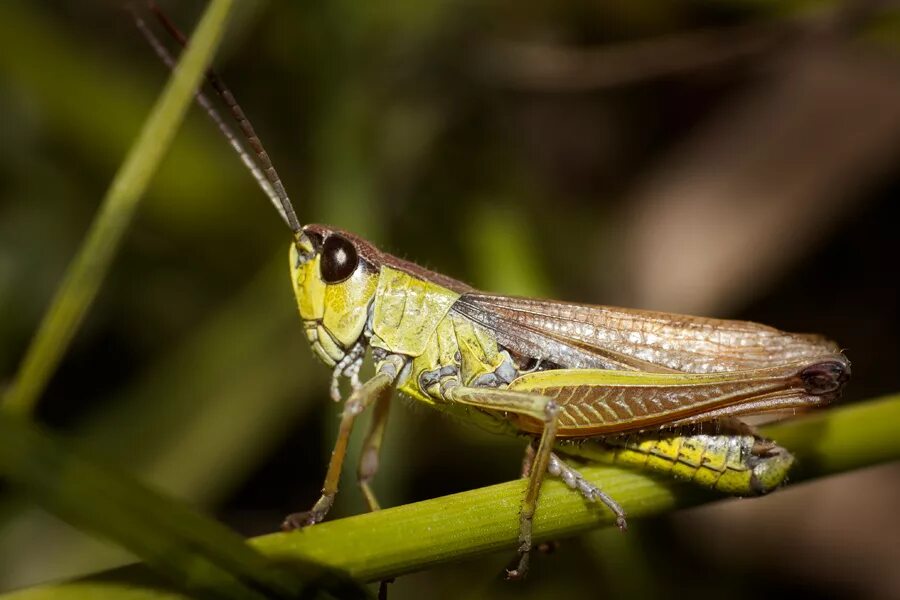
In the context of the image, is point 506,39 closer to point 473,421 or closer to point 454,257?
point 454,257

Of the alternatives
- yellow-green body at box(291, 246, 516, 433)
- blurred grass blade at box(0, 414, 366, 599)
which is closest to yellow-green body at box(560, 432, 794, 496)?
yellow-green body at box(291, 246, 516, 433)

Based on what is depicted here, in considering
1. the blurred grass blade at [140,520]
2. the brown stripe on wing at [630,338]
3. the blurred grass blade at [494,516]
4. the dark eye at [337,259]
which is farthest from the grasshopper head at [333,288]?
the blurred grass blade at [140,520]

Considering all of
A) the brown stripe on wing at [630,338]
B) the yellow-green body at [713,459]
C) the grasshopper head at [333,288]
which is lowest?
the yellow-green body at [713,459]

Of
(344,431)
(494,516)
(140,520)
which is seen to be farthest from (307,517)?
(140,520)

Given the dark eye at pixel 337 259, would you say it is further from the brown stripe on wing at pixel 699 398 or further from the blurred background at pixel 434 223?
the blurred background at pixel 434 223

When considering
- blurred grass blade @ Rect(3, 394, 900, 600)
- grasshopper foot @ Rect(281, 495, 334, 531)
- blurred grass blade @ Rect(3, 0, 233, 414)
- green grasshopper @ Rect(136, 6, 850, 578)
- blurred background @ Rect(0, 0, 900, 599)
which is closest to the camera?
blurred grass blade @ Rect(3, 394, 900, 600)

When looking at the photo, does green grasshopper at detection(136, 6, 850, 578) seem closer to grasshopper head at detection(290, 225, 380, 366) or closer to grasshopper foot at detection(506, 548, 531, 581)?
grasshopper head at detection(290, 225, 380, 366)

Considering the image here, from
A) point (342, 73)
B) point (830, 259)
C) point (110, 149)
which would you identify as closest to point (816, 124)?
point (830, 259)
